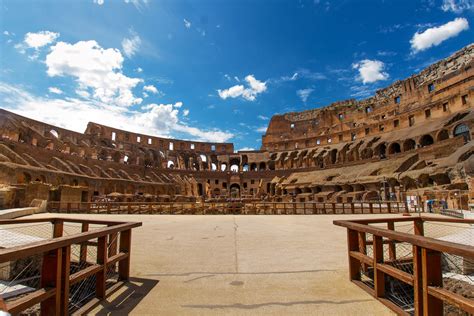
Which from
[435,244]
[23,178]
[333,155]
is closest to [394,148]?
[333,155]

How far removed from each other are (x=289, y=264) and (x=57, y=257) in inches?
151

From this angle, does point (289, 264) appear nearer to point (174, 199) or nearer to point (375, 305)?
point (375, 305)

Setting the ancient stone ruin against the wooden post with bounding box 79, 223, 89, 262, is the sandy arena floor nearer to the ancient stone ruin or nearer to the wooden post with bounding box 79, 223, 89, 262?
the wooden post with bounding box 79, 223, 89, 262

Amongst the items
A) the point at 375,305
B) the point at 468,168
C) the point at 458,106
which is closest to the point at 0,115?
the point at 375,305

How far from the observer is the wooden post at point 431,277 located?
2617mm

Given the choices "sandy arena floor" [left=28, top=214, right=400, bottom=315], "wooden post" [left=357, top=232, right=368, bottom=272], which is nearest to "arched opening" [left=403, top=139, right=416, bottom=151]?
"sandy arena floor" [left=28, top=214, right=400, bottom=315]

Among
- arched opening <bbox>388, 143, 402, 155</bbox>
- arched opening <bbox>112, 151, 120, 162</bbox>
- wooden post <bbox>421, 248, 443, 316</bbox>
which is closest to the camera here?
wooden post <bbox>421, 248, 443, 316</bbox>

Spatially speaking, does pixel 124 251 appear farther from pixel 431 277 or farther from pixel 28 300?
pixel 431 277

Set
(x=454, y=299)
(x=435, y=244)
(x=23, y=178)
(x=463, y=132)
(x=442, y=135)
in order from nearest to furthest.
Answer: (x=454, y=299) < (x=435, y=244) < (x=23, y=178) < (x=463, y=132) < (x=442, y=135)

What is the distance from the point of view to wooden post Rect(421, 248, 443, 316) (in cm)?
262

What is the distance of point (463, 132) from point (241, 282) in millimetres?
38582

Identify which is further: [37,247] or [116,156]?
[116,156]

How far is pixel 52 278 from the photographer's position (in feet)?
9.13

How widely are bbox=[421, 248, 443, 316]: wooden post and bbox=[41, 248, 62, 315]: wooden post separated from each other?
369 cm
